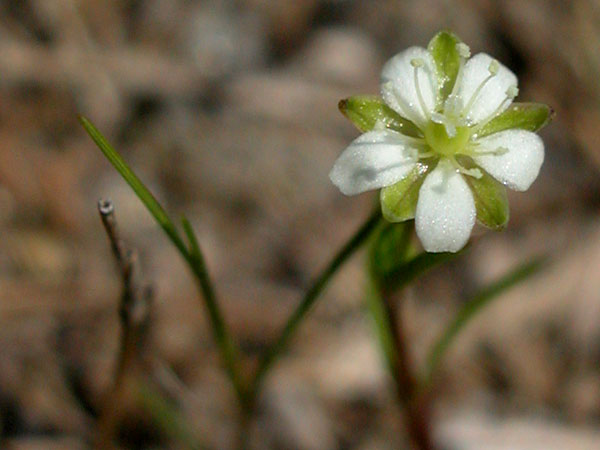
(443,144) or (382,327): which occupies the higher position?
(443,144)

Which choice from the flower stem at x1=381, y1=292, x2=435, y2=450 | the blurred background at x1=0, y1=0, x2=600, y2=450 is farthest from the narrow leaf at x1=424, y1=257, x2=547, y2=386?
the blurred background at x1=0, y1=0, x2=600, y2=450

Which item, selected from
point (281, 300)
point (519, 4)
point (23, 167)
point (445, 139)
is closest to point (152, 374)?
point (281, 300)

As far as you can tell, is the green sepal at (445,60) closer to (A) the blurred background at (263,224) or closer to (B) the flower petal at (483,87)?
(B) the flower petal at (483,87)

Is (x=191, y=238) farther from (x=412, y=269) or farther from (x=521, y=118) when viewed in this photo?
(x=521, y=118)

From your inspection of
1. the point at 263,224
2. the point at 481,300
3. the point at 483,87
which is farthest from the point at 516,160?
the point at 263,224

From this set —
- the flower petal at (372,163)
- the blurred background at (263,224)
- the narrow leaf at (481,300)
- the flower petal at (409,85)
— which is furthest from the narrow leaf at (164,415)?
the flower petal at (409,85)

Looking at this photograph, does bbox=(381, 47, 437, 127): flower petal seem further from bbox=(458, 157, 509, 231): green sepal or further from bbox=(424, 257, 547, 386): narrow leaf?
bbox=(424, 257, 547, 386): narrow leaf

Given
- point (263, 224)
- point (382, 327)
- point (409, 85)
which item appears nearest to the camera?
point (409, 85)
